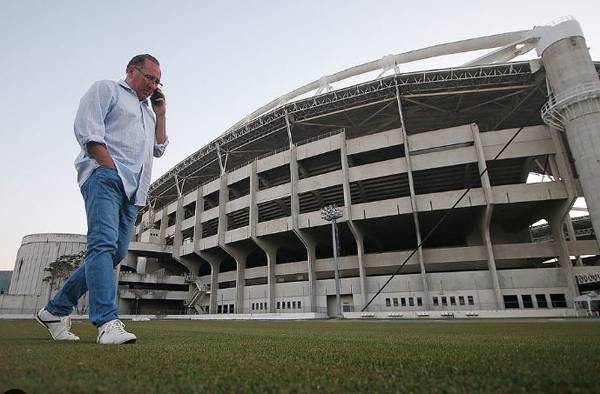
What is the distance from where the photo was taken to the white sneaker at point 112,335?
2.83m

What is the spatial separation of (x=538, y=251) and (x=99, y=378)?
3171 cm

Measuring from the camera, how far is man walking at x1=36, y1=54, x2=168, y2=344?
9.91 feet

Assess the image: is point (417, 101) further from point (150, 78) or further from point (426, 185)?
point (150, 78)

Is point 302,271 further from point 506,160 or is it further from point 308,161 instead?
point 506,160

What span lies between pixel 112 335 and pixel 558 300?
3101 cm

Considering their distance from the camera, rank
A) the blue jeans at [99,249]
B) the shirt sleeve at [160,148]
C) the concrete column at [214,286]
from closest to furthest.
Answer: the blue jeans at [99,249] → the shirt sleeve at [160,148] → the concrete column at [214,286]

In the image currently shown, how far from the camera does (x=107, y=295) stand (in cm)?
304

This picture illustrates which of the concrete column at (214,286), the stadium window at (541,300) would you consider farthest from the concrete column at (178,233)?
the stadium window at (541,300)

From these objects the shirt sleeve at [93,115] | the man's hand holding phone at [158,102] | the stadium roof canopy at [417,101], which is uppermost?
the stadium roof canopy at [417,101]

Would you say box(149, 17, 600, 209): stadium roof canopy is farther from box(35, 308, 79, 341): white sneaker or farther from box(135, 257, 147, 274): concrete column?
box(35, 308, 79, 341): white sneaker

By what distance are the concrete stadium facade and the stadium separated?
115 millimetres

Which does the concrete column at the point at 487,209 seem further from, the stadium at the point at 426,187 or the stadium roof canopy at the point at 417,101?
the stadium roof canopy at the point at 417,101

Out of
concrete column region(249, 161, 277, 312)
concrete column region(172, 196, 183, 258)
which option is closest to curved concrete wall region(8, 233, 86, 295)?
concrete column region(172, 196, 183, 258)

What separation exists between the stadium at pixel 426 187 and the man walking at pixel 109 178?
22.2 m
